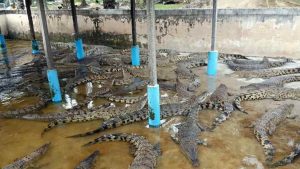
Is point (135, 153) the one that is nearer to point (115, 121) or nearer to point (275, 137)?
point (115, 121)

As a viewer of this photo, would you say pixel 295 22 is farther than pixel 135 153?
Yes

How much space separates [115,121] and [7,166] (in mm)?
2326

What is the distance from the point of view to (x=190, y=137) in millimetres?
5176

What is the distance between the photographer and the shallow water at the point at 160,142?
4.83 meters

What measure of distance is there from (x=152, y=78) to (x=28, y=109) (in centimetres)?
361

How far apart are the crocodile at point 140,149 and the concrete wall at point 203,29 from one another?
7.50 meters

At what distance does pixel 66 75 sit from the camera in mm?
9805

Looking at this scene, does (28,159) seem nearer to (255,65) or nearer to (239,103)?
(239,103)

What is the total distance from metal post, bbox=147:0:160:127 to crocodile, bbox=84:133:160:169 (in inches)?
25.6

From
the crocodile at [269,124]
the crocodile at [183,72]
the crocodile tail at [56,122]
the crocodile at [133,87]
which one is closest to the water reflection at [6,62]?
the crocodile at [133,87]

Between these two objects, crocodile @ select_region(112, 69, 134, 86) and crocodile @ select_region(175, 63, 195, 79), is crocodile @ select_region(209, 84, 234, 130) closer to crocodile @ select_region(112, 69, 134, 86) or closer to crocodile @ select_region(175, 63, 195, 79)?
crocodile @ select_region(175, 63, 195, 79)

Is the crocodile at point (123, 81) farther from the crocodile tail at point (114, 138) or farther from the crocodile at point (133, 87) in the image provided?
the crocodile tail at point (114, 138)

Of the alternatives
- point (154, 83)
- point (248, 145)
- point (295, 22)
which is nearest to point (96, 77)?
point (154, 83)

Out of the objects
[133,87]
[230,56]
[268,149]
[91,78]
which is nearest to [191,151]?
[268,149]
